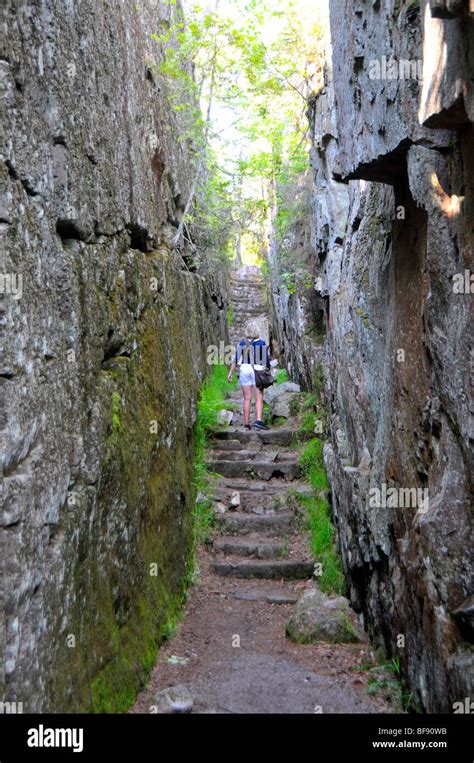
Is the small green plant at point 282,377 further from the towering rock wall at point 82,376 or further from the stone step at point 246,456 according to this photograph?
the towering rock wall at point 82,376

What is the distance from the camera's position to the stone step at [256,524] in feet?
28.4

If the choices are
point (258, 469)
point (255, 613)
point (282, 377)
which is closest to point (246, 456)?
point (258, 469)

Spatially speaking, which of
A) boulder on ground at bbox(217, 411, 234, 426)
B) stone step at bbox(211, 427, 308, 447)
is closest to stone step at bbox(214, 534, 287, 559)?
stone step at bbox(211, 427, 308, 447)

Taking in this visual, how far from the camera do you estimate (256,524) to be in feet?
28.5

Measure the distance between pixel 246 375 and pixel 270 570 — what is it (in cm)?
432

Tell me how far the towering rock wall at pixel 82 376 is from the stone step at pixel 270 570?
80 cm

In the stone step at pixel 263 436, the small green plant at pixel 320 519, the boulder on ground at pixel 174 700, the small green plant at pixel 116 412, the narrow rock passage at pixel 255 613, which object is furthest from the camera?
the stone step at pixel 263 436

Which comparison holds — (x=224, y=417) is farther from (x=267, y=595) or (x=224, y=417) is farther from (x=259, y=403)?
(x=267, y=595)

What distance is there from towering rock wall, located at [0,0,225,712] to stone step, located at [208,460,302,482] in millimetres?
2613

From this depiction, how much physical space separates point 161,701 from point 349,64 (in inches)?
209

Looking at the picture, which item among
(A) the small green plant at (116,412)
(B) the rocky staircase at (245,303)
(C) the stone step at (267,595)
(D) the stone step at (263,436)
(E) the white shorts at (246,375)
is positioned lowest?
(C) the stone step at (267,595)

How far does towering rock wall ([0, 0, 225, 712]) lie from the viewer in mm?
3129

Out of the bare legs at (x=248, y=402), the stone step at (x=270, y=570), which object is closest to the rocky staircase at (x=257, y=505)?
the stone step at (x=270, y=570)

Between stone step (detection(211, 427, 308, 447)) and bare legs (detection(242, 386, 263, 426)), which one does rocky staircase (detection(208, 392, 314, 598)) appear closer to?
stone step (detection(211, 427, 308, 447))
